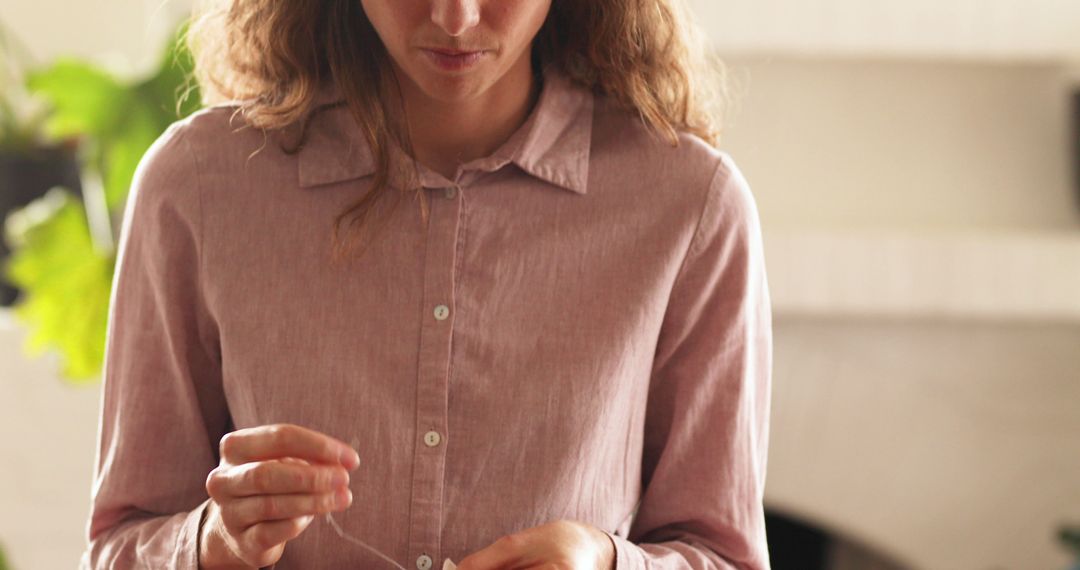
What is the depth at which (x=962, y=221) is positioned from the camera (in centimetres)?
231

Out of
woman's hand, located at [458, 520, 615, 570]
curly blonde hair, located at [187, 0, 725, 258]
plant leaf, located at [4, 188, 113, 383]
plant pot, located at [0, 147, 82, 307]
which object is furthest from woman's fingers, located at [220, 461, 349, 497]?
plant pot, located at [0, 147, 82, 307]

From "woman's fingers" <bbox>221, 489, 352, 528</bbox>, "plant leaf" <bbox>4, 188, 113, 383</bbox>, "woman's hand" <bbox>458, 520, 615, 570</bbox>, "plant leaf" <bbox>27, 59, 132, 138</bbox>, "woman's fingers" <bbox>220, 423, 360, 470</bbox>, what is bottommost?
"plant leaf" <bbox>4, 188, 113, 383</bbox>

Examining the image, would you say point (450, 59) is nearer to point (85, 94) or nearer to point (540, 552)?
point (540, 552)

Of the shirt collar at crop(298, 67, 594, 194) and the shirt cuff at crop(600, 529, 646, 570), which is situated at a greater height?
the shirt collar at crop(298, 67, 594, 194)

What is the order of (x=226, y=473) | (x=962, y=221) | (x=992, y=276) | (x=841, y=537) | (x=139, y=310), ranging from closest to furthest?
(x=226, y=473)
(x=139, y=310)
(x=992, y=276)
(x=962, y=221)
(x=841, y=537)

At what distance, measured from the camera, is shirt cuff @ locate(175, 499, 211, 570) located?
89 cm

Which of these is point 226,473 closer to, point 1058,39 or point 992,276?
point 992,276

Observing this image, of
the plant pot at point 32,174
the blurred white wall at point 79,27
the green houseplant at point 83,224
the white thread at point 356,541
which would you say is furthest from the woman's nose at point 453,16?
the blurred white wall at point 79,27

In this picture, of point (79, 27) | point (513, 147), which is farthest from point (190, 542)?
point (79, 27)

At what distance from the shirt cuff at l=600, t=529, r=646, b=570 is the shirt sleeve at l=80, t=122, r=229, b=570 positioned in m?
0.31

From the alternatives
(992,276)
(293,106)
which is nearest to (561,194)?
A: (293,106)

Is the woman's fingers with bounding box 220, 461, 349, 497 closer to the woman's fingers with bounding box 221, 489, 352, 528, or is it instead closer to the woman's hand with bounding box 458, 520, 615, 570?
the woman's fingers with bounding box 221, 489, 352, 528

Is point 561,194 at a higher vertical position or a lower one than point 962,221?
higher

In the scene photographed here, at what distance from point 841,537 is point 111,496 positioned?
6.16 ft
